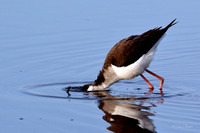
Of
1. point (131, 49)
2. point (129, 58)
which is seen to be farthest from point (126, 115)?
point (131, 49)

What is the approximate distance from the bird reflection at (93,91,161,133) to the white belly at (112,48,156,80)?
774 millimetres

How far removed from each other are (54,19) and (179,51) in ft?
13.9

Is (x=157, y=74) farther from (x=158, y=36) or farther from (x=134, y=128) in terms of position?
(x=134, y=128)

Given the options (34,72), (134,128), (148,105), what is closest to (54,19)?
(34,72)

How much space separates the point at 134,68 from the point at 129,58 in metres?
0.28

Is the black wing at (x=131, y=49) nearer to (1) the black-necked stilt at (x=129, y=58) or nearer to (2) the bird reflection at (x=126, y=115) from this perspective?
(1) the black-necked stilt at (x=129, y=58)

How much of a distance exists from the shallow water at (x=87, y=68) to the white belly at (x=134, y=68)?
36 centimetres

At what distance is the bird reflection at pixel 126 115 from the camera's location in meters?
7.79

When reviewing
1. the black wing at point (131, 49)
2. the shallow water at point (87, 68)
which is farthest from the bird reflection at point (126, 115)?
the black wing at point (131, 49)

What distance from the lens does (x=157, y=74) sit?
11.8 meters

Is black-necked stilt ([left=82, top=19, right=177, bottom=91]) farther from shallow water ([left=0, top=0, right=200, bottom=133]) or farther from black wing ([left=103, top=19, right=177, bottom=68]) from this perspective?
shallow water ([left=0, top=0, right=200, bottom=133])

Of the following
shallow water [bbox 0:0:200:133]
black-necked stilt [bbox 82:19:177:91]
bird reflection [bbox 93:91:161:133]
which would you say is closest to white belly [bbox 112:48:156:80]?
black-necked stilt [bbox 82:19:177:91]

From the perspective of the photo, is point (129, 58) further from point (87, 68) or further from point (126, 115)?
point (126, 115)

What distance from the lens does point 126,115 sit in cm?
859
